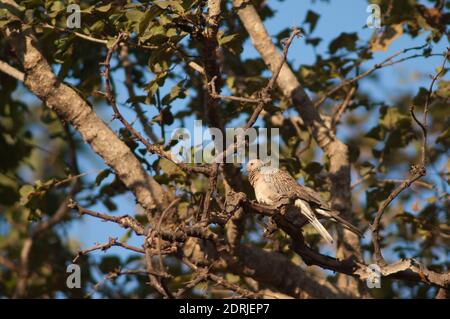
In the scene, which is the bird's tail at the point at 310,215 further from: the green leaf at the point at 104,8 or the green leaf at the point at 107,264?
the green leaf at the point at 107,264

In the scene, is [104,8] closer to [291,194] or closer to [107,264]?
[291,194]

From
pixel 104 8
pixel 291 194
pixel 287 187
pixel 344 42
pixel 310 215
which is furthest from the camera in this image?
pixel 344 42

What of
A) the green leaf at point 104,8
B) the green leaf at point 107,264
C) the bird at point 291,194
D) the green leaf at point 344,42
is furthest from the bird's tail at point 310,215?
the green leaf at point 107,264

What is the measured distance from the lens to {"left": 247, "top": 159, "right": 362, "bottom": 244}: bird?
661cm

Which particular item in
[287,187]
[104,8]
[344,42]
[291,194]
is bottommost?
[291,194]

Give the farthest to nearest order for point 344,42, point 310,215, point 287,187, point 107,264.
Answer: point 107,264 < point 344,42 < point 287,187 < point 310,215

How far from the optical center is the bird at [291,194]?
6.61 m

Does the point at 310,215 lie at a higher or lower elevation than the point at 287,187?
lower

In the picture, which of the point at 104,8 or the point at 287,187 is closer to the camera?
the point at 104,8

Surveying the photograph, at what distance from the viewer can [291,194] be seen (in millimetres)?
6402

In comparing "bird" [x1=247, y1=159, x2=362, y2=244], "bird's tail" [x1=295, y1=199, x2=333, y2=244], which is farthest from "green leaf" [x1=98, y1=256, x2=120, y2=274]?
"bird's tail" [x1=295, y1=199, x2=333, y2=244]

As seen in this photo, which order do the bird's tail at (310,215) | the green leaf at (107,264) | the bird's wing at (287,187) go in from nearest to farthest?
1. the bird's tail at (310,215)
2. the bird's wing at (287,187)
3. the green leaf at (107,264)

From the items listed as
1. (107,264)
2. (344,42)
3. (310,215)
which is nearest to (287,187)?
(310,215)
